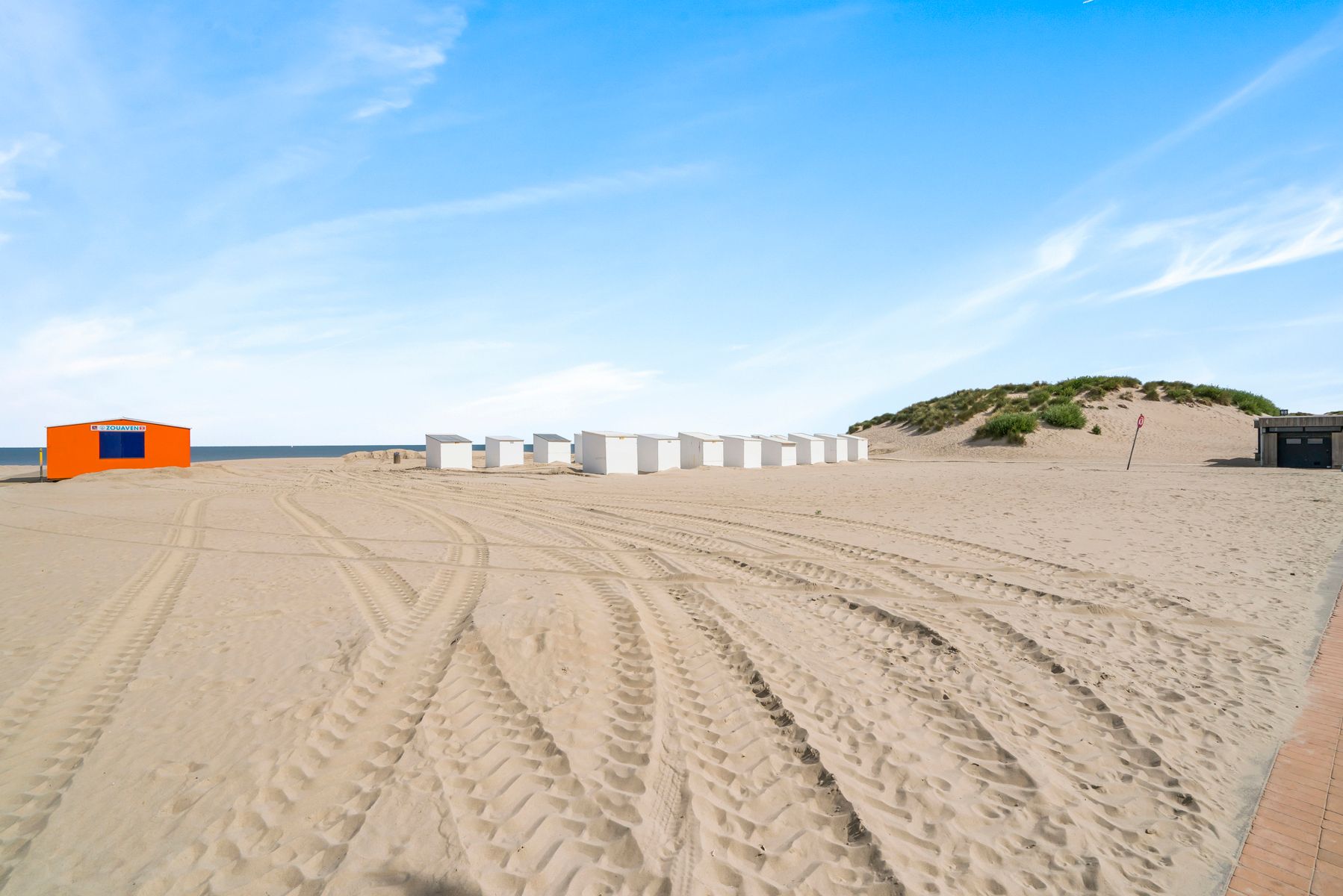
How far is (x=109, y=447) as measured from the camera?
27344 mm

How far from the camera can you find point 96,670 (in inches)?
232

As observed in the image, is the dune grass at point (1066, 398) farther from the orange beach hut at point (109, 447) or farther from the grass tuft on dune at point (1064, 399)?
the orange beach hut at point (109, 447)

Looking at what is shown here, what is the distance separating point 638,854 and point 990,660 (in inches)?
159

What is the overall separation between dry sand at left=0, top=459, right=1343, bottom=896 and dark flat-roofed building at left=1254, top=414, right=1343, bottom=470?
19436mm

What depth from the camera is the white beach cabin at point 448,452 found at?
30844 mm

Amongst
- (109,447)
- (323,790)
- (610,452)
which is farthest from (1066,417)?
(109,447)

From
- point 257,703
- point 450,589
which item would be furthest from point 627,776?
point 450,589

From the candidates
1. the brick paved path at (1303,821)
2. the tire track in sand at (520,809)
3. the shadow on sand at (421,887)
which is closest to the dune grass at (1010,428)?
the brick paved path at (1303,821)

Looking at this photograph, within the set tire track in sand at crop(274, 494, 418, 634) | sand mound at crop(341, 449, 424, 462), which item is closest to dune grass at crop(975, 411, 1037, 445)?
sand mound at crop(341, 449, 424, 462)

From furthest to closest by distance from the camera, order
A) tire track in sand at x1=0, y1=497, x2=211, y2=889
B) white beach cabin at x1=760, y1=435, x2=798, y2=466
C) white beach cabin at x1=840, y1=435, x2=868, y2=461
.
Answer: white beach cabin at x1=840, y1=435, x2=868, y2=461 → white beach cabin at x1=760, y1=435, x2=798, y2=466 → tire track in sand at x1=0, y1=497, x2=211, y2=889

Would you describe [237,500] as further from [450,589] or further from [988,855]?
[988,855]

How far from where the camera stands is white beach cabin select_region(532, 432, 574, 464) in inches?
1336

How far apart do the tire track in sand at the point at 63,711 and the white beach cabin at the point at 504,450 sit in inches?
929

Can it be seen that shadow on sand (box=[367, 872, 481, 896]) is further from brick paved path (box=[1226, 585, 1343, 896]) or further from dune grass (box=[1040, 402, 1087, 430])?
dune grass (box=[1040, 402, 1087, 430])
